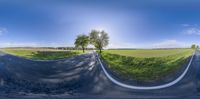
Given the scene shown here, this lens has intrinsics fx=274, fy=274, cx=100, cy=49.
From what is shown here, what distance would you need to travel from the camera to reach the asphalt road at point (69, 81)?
7.22 ft

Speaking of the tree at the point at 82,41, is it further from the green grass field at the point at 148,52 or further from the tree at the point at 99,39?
the green grass field at the point at 148,52

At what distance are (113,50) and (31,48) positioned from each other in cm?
62

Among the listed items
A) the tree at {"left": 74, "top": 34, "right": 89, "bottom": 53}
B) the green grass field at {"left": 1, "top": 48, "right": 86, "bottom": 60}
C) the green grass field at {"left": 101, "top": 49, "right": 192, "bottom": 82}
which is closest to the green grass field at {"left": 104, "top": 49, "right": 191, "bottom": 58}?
the green grass field at {"left": 101, "top": 49, "right": 192, "bottom": 82}

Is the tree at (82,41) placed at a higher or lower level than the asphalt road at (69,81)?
higher

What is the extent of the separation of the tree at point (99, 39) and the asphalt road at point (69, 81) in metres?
0.14

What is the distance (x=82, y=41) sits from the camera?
2141mm

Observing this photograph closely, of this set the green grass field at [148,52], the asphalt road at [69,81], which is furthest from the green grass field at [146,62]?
the asphalt road at [69,81]

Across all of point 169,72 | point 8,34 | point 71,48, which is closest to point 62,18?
point 71,48

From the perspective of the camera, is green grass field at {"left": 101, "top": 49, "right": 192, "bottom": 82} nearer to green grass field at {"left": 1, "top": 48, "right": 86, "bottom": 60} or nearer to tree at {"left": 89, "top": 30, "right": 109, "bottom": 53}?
tree at {"left": 89, "top": 30, "right": 109, "bottom": 53}

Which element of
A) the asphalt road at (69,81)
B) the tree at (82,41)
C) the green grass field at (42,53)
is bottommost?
the asphalt road at (69,81)

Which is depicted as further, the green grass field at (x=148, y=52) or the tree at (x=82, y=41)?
the tree at (x=82, y=41)

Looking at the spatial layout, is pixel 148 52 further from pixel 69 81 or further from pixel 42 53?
pixel 42 53

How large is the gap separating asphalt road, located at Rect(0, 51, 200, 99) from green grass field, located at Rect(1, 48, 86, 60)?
0.04 metres

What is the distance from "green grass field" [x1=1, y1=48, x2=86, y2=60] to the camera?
6.85 feet
